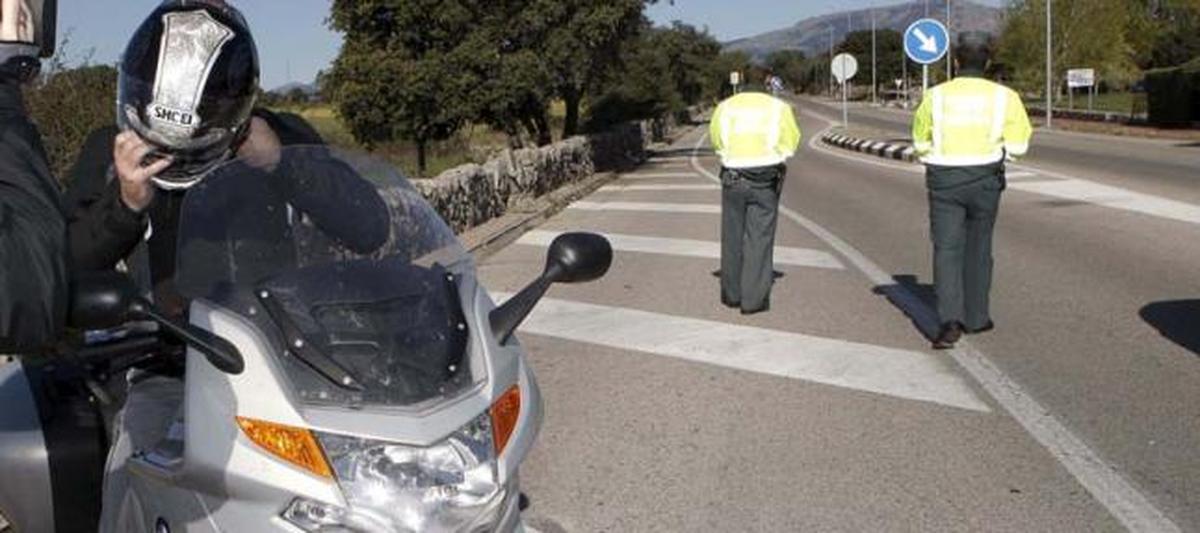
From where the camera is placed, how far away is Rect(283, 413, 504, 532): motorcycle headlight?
2.15 m

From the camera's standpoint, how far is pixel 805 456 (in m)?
5.50

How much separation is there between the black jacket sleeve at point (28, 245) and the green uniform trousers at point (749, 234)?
754cm

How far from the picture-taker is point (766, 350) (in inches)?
309

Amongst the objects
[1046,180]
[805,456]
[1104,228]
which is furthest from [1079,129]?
[805,456]

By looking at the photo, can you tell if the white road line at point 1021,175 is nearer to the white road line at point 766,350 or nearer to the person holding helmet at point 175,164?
the white road line at point 766,350

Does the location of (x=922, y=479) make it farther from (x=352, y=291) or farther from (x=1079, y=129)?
(x=1079, y=129)

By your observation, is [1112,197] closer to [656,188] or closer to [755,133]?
[656,188]

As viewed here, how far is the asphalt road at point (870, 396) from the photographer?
4832 millimetres

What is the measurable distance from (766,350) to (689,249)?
5474 millimetres

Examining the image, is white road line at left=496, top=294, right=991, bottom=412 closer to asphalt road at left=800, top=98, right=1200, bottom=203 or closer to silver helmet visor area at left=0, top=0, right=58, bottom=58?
silver helmet visor area at left=0, top=0, right=58, bottom=58

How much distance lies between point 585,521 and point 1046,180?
58.4 feet

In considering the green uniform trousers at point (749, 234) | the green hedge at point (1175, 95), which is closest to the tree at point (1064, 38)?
the green hedge at point (1175, 95)

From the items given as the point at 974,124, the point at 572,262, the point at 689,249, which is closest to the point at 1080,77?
the point at 689,249

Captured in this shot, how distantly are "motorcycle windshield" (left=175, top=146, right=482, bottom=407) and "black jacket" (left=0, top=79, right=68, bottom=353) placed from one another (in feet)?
1.79
